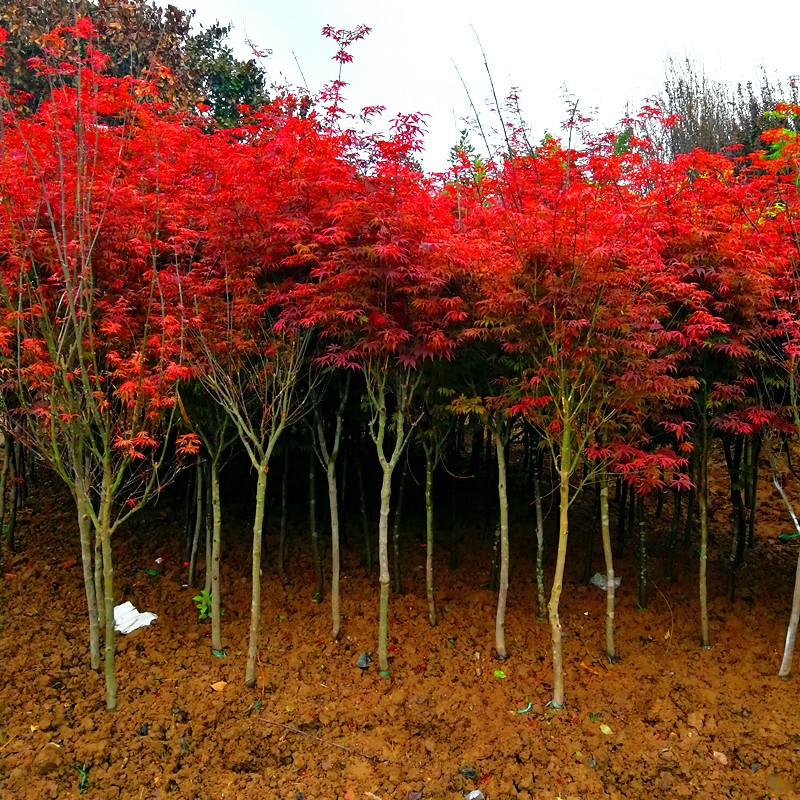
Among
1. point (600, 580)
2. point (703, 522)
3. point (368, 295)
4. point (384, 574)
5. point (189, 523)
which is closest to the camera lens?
point (368, 295)

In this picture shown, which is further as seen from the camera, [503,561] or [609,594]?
[503,561]

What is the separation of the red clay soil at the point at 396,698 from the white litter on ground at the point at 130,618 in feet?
0.32

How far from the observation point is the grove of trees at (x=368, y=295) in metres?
4.27

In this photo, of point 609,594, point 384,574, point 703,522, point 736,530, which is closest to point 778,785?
point 609,594

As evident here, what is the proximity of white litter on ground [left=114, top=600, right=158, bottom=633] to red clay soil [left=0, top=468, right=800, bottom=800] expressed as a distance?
0.32ft

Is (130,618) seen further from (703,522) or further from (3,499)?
(703,522)

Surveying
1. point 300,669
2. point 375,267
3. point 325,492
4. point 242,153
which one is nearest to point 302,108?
point 242,153

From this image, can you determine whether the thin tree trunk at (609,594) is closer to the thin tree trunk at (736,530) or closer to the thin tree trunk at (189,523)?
the thin tree trunk at (736,530)

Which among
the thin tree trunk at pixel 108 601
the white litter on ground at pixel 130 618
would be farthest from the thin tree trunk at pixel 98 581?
the thin tree trunk at pixel 108 601

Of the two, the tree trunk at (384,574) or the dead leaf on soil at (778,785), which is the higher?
the tree trunk at (384,574)

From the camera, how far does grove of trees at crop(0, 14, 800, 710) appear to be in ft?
14.0

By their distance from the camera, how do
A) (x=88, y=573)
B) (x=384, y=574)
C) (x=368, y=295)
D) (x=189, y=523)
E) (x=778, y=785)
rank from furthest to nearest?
(x=189, y=523), (x=384, y=574), (x=88, y=573), (x=368, y=295), (x=778, y=785)

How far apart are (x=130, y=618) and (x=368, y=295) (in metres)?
3.84

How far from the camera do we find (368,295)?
14.5 ft
